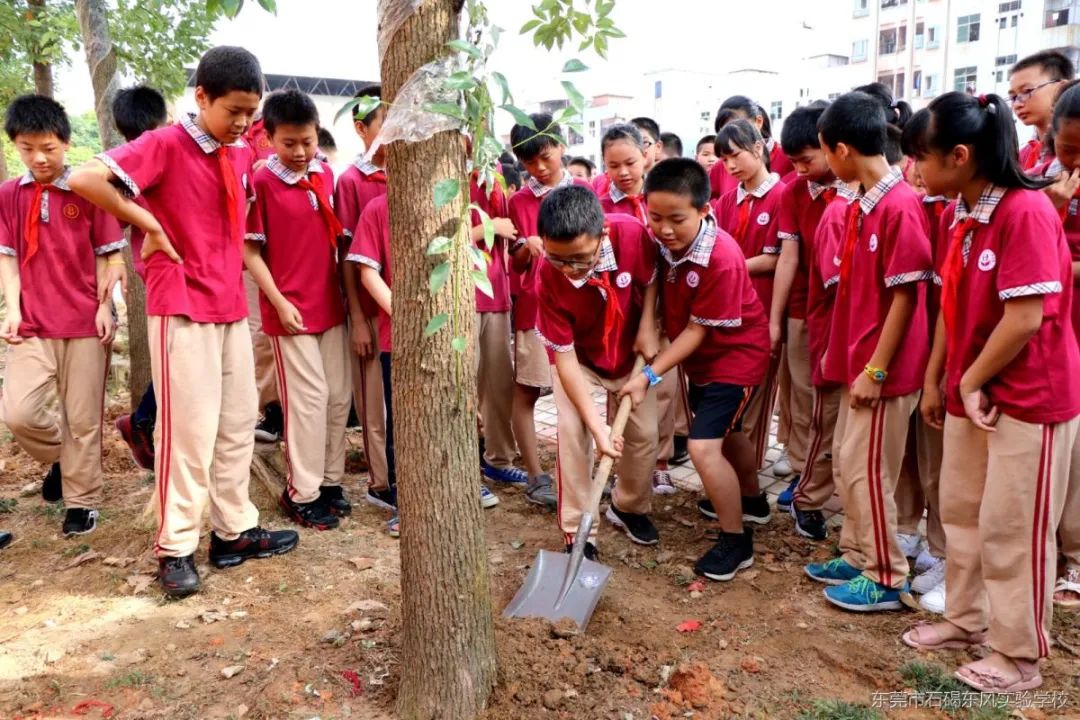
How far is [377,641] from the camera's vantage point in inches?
109

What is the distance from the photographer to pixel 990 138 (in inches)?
94.1

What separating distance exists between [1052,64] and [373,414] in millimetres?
3713

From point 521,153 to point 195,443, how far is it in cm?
208

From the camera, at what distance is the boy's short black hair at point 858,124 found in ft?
9.43

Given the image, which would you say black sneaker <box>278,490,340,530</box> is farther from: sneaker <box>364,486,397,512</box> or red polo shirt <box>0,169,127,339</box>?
red polo shirt <box>0,169,127,339</box>

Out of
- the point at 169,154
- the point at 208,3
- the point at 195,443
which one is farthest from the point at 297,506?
the point at 208,3

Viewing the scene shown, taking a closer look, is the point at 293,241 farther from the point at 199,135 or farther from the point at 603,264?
the point at 603,264

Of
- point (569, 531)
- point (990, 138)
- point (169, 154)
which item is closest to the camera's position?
point (990, 138)

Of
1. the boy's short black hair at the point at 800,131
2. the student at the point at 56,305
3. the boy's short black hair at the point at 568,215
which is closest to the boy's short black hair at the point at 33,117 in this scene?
the student at the point at 56,305

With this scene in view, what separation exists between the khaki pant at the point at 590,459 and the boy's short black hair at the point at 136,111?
2.34 metres

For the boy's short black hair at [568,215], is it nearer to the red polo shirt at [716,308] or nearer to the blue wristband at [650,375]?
the red polo shirt at [716,308]

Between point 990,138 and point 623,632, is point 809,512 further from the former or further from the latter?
point 990,138

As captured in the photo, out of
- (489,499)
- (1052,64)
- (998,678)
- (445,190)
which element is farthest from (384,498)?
(1052,64)

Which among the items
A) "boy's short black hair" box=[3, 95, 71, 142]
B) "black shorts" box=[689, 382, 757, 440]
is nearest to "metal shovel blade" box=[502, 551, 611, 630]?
"black shorts" box=[689, 382, 757, 440]
